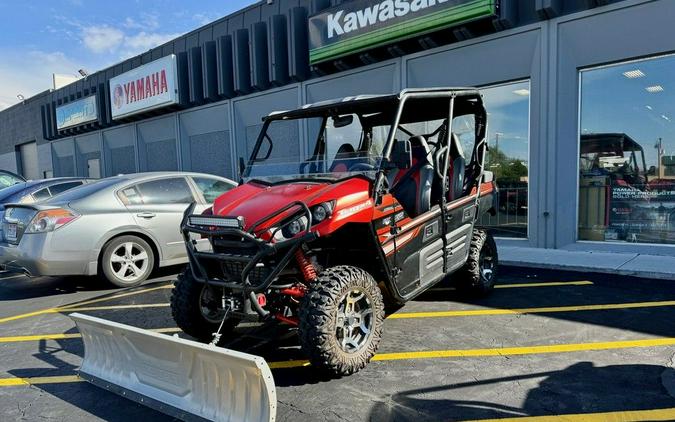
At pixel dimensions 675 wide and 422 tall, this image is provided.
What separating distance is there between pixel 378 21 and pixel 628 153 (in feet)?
18.2

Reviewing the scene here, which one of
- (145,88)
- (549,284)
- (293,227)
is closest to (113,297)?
(293,227)

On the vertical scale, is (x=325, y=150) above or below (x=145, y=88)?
below

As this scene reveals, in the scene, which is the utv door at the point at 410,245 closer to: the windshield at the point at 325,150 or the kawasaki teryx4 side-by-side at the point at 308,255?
the kawasaki teryx4 side-by-side at the point at 308,255

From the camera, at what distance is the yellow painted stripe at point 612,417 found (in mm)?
2814

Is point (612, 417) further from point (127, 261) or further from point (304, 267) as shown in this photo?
point (127, 261)

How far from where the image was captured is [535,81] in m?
8.51

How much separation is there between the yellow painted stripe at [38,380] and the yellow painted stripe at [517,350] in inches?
60.9

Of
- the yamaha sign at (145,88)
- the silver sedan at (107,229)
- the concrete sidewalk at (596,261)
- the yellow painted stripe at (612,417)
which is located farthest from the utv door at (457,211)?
the yamaha sign at (145,88)

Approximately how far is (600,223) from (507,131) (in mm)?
2445

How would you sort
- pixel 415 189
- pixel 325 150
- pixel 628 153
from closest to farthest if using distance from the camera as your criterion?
pixel 415 189 < pixel 325 150 < pixel 628 153

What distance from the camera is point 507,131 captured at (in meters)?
9.38

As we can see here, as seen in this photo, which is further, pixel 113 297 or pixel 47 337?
pixel 113 297

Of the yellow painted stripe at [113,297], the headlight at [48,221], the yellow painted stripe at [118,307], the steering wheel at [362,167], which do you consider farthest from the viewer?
the headlight at [48,221]

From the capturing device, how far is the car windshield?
167 inches
